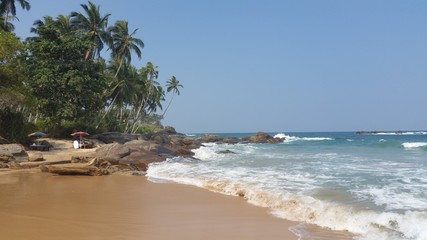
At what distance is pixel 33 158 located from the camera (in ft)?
55.2

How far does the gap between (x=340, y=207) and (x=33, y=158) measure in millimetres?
14833

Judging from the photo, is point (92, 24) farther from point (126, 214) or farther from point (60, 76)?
point (126, 214)

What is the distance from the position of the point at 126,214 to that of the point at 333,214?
14.9 feet

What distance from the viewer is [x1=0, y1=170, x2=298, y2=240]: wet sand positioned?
5910 mm

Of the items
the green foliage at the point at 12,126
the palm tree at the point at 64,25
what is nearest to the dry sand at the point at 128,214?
the green foliage at the point at 12,126

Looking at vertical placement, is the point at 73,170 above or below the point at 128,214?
above

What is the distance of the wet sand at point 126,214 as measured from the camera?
5.91m

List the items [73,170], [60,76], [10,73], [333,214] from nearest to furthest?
[333,214] → [73,170] → [10,73] → [60,76]

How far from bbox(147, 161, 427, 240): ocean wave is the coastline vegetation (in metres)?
16.6

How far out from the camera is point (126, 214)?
7340 mm

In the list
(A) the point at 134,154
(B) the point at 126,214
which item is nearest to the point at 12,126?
(A) the point at 134,154

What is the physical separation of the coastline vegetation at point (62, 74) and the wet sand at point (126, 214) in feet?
40.6

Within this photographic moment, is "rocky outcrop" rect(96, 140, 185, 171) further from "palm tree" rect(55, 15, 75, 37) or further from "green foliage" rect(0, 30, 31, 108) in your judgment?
"palm tree" rect(55, 15, 75, 37)

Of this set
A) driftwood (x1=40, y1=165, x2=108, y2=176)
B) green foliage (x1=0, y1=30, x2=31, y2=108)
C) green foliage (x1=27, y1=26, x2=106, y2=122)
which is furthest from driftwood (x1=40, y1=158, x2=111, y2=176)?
green foliage (x1=27, y1=26, x2=106, y2=122)
